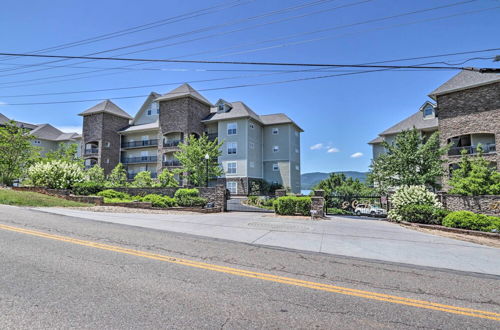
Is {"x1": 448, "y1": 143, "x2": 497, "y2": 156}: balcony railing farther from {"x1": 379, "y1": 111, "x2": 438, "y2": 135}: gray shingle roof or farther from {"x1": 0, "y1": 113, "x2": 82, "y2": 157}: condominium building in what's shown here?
{"x1": 0, "y1": 113, "x2": 82, "y2": 157}: condominium building

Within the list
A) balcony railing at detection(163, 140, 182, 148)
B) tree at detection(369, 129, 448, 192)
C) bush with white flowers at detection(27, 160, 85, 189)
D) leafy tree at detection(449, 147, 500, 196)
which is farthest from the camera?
balcony railing at detection(163, 140, 182, 148)

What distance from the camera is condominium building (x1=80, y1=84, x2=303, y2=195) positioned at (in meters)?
36.5

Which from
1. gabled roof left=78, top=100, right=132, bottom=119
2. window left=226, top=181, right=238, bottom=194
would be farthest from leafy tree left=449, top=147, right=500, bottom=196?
gabled roof left=78, top=100, right=132, bottom=119

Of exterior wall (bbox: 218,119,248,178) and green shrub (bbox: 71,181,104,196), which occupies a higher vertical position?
exterior wall (bbox: 218,119,248,178)

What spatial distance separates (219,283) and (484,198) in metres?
15.0

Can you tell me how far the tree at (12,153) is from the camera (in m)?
22.7

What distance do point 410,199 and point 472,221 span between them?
3.40 m

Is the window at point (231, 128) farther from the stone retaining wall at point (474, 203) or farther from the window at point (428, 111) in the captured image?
the stone retaining wall at point (474, 203)

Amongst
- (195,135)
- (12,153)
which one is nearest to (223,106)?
(195,135)

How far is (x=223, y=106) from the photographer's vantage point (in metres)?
39.0

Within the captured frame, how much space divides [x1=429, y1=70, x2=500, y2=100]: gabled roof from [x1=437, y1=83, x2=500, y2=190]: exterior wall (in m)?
0.62

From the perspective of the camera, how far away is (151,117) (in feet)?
139

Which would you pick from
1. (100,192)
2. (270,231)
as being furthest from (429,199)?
(100,192)

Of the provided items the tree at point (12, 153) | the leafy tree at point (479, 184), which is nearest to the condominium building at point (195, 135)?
the tree at point (12, 153)
